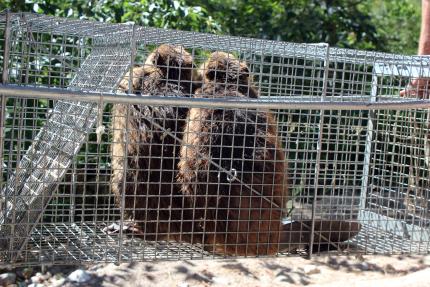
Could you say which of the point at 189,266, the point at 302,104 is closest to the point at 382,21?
the point at 189,266

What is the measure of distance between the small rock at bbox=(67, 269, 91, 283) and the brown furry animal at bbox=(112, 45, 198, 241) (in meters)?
1.27

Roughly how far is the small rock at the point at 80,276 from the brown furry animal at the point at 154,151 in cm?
127

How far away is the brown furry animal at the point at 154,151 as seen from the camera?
359 cm

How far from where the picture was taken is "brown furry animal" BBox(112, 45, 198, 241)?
359 cm

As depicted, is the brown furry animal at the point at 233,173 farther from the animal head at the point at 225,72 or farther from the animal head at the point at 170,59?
the animal head at the point at 170,59

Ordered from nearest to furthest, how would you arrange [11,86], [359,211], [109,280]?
[11,86] → [359,211] → [109,280]

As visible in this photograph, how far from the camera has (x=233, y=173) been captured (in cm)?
356

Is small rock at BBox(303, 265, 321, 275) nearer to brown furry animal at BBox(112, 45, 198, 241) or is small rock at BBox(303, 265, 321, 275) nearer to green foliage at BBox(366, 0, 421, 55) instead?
brown furry animal at BBox(112, 45, 198, 241)

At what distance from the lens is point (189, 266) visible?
5.28m

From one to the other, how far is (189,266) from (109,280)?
0.68 m

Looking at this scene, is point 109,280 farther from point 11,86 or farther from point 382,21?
point 382,21

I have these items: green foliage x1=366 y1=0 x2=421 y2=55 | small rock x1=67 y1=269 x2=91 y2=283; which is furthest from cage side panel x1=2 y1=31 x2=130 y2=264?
green foliage x1=366 y1=0 x2=421 y2=55

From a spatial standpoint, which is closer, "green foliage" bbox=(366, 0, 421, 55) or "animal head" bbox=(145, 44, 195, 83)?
"animal head" bbox=(145, 44, 195, 83)

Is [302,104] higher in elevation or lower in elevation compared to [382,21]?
lower
